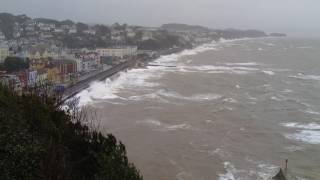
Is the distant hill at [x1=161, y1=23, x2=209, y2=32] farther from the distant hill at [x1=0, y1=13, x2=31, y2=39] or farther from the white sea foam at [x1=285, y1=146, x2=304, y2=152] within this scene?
the white sea foam at [x1=285, y1=146, x2=304, y2=152]

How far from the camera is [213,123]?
728 inches

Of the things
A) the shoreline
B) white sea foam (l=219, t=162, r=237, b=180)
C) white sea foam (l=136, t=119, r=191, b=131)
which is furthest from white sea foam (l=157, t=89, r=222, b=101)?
white sea foam (l=219, t=162, r=237, b=180)

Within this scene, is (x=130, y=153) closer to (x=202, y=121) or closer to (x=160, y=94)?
(x=202, y=121)

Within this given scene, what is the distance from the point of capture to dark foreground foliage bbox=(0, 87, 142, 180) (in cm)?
654

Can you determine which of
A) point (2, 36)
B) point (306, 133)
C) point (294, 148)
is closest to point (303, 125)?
point (306, 133)

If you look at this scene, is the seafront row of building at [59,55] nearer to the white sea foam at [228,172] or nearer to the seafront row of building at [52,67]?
the seafront row of building at [52,67]

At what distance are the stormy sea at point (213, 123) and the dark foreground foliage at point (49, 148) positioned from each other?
13.0 feet

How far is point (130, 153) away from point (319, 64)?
3533cm

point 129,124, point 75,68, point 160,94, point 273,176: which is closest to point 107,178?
point 273,176

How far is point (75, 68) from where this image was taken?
32906mm

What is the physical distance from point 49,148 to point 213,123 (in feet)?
39.5

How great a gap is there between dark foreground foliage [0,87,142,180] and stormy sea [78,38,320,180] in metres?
3.95

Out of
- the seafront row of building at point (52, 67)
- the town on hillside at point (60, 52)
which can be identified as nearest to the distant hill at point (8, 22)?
the town on hillside at point (60, 52)

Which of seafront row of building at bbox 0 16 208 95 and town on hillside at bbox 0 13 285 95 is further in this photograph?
town on hillside at bbox 0 13 285 95
